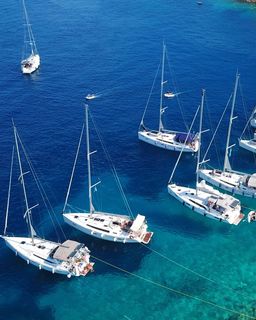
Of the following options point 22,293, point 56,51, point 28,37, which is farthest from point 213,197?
point 28,37

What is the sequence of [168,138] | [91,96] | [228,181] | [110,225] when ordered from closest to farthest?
[110,225], [228,181], [168,138], [91,96]

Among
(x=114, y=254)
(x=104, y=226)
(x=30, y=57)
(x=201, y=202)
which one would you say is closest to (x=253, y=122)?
(x=201, y=202)

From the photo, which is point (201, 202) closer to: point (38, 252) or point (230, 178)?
point (230, 178)

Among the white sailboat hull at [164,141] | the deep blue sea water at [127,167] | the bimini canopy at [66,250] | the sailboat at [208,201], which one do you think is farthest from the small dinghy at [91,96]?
the bimini canopy at [66,250]

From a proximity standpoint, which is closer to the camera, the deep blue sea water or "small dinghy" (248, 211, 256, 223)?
the deep blue sea water

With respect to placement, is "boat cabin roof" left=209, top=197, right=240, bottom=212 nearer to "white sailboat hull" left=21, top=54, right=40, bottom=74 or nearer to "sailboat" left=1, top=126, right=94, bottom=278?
"sailboat" left=1, top=126, right=94, bottom=278

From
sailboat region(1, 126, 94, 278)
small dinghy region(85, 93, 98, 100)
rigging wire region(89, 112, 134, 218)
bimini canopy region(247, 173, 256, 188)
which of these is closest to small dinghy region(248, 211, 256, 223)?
bimini canopy region(247, 173, 256, 188)
